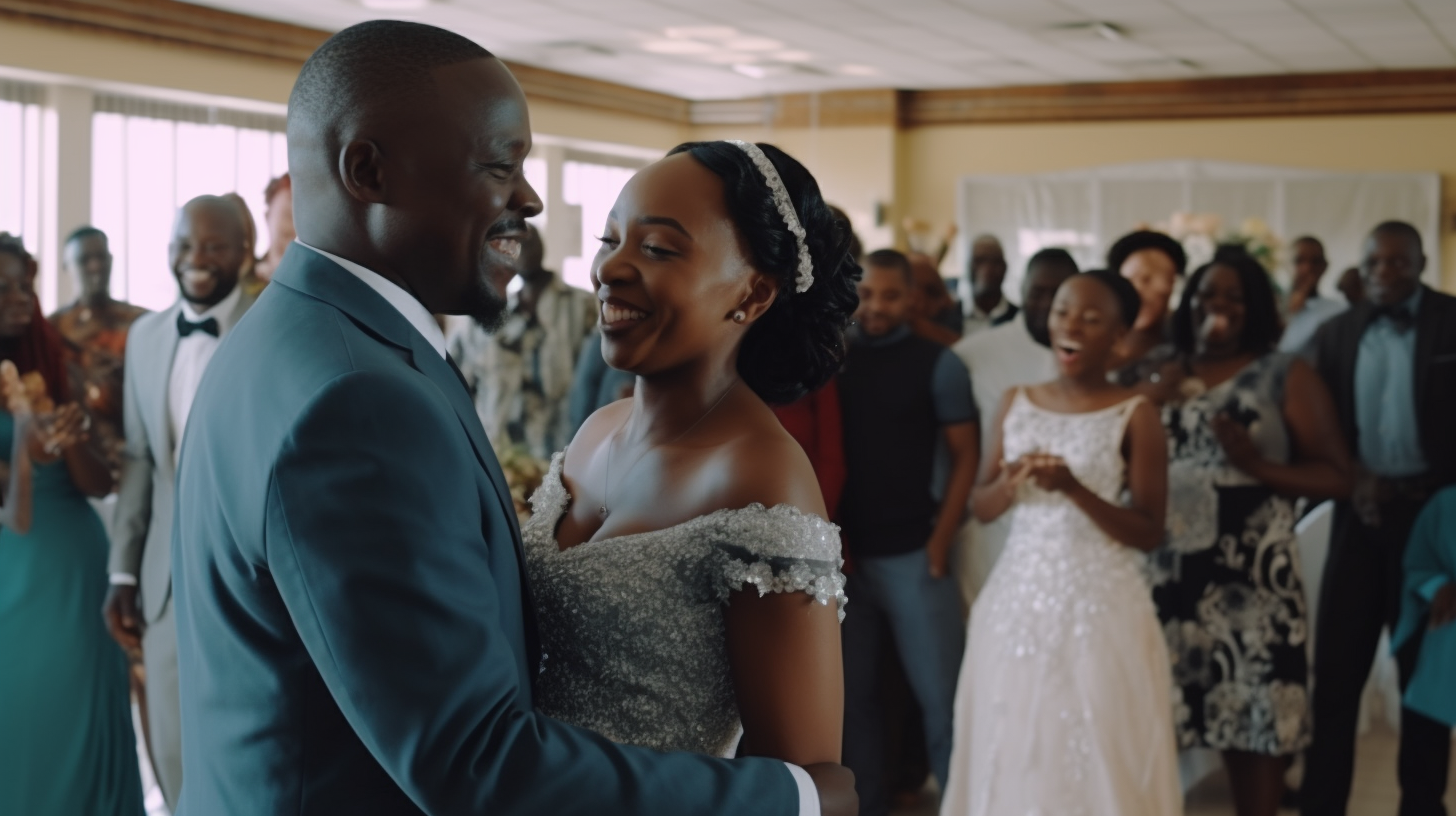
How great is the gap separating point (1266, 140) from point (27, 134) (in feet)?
33.8

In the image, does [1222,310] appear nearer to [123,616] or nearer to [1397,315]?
[1397,315]

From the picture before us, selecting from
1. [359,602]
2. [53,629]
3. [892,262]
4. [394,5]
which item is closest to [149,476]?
[53,629]

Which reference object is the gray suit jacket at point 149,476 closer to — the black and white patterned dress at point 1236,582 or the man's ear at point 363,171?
the black and white patterned dress at point 1236,582

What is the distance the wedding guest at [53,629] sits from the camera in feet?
12.9

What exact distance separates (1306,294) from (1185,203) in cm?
526

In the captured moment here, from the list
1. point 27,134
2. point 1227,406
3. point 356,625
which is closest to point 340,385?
point 356,625

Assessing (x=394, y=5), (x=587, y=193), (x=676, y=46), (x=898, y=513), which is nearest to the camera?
(x=898, y=513)

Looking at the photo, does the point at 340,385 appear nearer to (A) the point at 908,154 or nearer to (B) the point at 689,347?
(B) the point at 689,347

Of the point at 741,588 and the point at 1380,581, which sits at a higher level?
the point at 741,588

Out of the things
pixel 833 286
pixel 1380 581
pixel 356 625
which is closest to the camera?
pixel 356 625

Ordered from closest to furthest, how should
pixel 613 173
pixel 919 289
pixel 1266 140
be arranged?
1. pixel 919 289
2. pixel 1266 140
3. pixel 613 173

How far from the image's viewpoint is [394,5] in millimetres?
10109

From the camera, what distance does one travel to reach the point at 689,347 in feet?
5.93

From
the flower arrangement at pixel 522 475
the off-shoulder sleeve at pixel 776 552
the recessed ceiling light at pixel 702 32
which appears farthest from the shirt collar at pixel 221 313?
the recessed ceiling light at pixel 702 32
